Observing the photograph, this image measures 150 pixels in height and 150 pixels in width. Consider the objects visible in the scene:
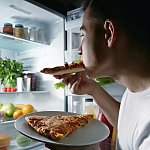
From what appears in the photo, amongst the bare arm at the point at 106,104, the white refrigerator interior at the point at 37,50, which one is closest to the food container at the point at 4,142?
the white refrigerator interior at the point at 37,50

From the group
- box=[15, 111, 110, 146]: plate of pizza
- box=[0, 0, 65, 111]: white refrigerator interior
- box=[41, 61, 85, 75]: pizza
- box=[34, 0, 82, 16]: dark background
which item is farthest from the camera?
box=[0, 0, 65, 111]: white refrigerator interior

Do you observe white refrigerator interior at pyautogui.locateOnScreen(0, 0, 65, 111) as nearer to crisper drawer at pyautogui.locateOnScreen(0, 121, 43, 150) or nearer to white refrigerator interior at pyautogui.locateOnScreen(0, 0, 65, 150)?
white refrigerator interior at pyautogui.locateOnScreen(0, 0, 65, 150)

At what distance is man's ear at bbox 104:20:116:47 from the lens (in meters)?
0.57

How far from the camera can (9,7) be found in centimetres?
127

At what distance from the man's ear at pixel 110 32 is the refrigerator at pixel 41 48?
695 mm

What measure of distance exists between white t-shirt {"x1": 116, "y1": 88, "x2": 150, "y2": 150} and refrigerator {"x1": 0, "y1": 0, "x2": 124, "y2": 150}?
54cm

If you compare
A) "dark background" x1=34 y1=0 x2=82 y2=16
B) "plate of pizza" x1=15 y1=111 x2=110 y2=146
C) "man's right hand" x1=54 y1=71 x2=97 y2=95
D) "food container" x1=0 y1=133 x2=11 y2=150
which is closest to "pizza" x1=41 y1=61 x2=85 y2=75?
"man's right hand" x1=54 y1=71 x2=97 y2=95

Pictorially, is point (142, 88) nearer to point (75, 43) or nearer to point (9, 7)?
point (75, 43)

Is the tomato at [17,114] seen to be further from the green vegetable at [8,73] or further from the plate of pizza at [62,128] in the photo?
the plate of pizza at [62,128]

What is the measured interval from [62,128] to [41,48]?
3.17ft

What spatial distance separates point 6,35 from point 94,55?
85 cm

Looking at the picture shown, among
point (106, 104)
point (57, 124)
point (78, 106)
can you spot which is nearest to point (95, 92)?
point (106, 104)

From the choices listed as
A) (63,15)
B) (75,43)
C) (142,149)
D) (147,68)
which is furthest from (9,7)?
(142,149)

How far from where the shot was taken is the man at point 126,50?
0.57 metres
